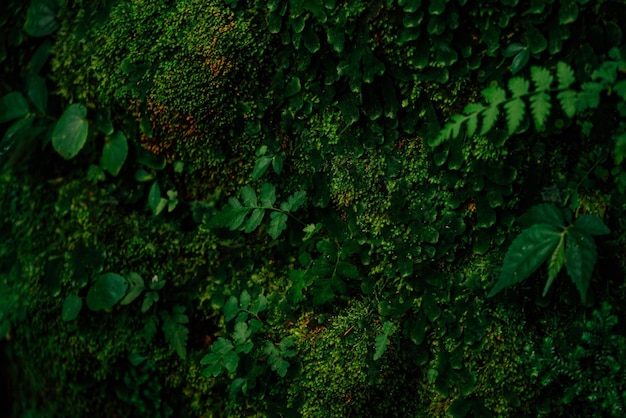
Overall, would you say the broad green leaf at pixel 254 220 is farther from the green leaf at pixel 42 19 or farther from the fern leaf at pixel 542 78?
the green leaf at pixel 42 19

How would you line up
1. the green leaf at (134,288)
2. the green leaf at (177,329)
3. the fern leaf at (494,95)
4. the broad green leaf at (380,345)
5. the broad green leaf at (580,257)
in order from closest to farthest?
the broad green leaf at (580,257) < the fern leaf at (494,95) < the broad green leaf at (380,345) < the green leaf at (177,329) < the green leaf at (134,288)

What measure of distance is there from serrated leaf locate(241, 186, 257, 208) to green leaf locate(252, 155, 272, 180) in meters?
0.06

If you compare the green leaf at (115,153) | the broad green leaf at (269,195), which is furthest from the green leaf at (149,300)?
the broad green leaf at (269,195)

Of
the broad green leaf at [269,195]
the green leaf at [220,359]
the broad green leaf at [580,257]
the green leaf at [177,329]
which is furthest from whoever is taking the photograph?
the green leaf at [177,329]

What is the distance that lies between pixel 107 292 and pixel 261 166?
1017mm

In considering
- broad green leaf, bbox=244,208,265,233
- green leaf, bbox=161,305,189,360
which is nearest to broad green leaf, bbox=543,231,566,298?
broad green leaf, bbox=244,208,265,233

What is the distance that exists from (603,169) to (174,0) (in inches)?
77.7

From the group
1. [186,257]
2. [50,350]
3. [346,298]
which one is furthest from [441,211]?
[50,350]

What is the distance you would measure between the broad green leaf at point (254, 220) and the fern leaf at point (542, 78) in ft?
3.99

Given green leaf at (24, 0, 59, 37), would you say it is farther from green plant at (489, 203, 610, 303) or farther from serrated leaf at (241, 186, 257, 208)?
green plant at (489, 203, 610, 303)

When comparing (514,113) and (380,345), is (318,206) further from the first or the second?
(514,113)

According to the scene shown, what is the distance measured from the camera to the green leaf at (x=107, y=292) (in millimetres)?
2631

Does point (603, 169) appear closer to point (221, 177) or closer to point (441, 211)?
point (441, 211)

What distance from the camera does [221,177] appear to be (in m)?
2.57
